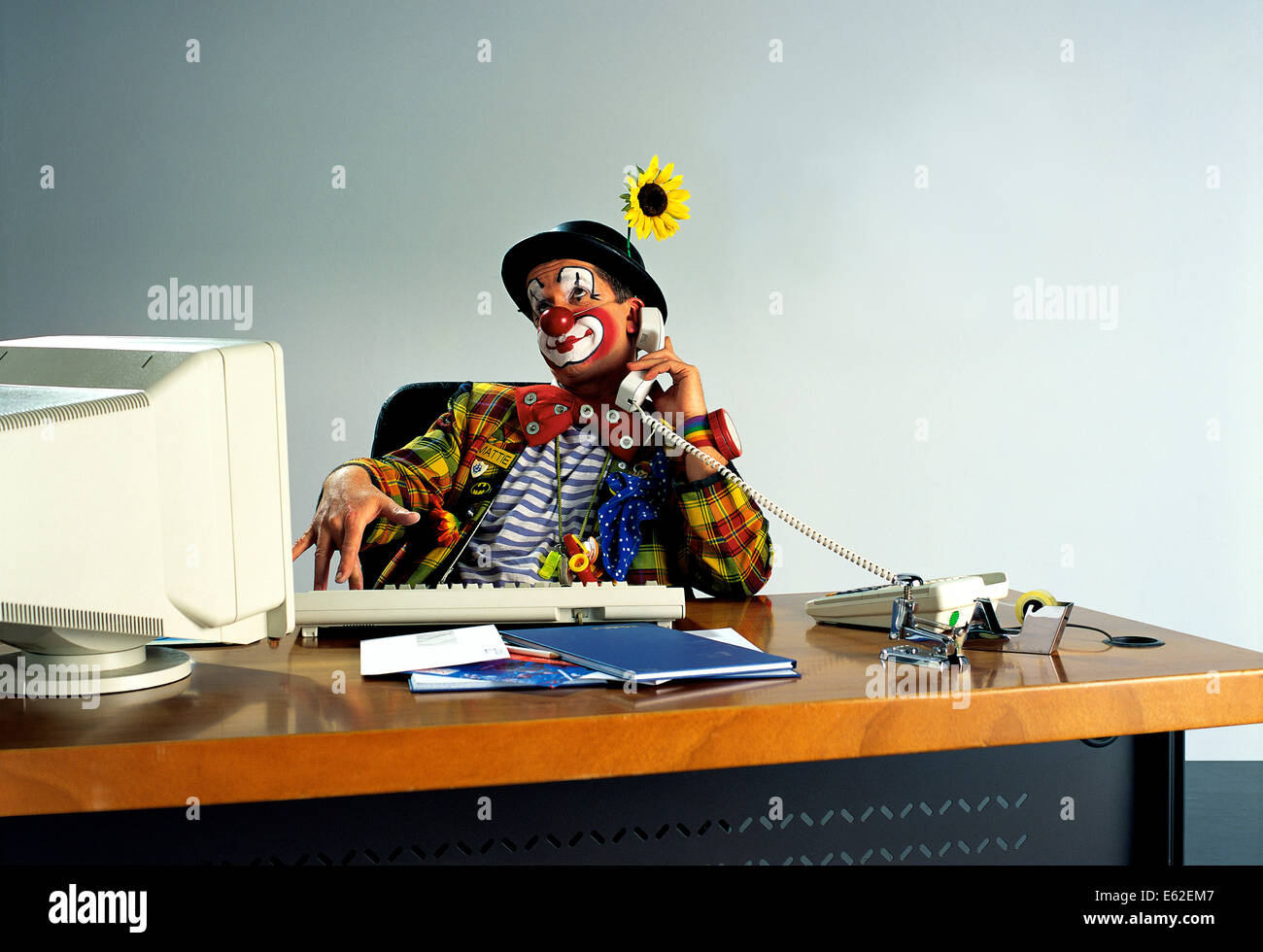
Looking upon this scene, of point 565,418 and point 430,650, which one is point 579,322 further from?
point 430,650

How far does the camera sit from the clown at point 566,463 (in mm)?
1715

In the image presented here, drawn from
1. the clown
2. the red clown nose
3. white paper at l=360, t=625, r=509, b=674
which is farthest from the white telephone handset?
white paper at l=360, t=625, r=509, b=674

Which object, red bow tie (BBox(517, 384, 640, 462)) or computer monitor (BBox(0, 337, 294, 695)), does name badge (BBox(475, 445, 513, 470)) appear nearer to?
red bow tie (BBox(517, 384, 640, 462))

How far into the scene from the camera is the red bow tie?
187 centimetres

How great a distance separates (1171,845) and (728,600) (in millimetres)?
A: 643

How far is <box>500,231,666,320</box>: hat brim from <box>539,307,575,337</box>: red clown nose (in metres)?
0.14

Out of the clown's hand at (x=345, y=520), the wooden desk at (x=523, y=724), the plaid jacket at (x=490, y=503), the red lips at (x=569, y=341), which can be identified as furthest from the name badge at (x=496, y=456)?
the wooden desk at (x=523, y=724)

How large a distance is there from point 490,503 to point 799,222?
1.64 meters

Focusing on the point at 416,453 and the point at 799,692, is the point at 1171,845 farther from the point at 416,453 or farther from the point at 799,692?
A: the point at 416,453

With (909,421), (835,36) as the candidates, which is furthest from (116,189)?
A: (909,421)

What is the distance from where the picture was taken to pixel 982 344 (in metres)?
3.16

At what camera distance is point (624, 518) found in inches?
69.4

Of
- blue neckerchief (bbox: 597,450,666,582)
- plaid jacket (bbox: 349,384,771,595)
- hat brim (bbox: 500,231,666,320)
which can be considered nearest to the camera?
plaid jacket (bbox: 349,384,771,595)

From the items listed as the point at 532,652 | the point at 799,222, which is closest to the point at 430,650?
the point at 532,652
